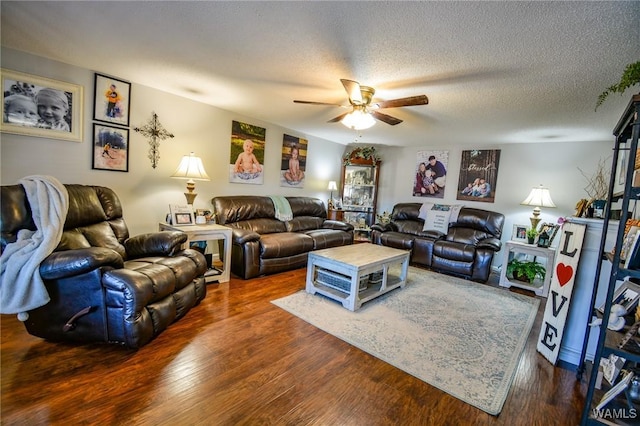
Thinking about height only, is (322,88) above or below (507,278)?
above

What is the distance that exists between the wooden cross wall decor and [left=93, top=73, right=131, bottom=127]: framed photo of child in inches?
8.3

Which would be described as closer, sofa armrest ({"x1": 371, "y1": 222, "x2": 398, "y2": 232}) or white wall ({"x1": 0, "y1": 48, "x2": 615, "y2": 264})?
white wall ({"x1": 0, "y1": 48, "x2": 615, "y2": 264})

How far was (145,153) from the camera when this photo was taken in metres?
3.35

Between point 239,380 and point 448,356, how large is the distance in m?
1.55

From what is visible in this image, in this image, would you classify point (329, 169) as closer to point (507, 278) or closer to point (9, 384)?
point (507, 278)

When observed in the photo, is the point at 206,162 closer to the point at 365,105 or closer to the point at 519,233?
the point at 365,105

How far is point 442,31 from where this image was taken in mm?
1717

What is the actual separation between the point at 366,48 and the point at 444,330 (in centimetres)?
247

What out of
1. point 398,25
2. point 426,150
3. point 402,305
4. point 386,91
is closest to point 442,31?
point 398,25

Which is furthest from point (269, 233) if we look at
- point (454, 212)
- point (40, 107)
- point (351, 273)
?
point (454, 212)

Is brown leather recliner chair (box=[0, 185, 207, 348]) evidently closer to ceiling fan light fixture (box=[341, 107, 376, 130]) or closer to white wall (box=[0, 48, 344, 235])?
white wall (box=[0, 48, 344, 235])

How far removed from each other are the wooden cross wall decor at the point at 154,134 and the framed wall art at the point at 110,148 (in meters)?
0.21

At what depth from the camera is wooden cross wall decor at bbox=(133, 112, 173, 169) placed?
3.32 m

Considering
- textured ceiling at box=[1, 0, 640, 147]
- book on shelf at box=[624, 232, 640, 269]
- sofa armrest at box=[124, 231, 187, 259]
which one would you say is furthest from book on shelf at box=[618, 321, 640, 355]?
sofa armrest at box=[124, 231, 187, 259]
